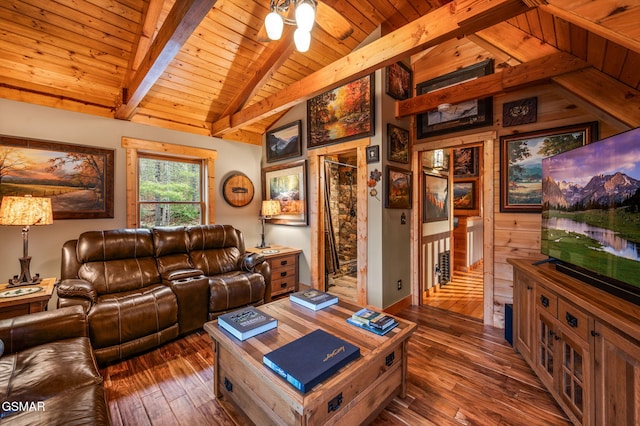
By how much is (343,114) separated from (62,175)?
11.1 ft

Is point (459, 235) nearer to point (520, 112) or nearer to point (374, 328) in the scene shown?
point (520, 112)

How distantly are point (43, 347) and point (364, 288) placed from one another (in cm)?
277

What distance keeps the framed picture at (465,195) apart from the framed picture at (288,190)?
147 inches

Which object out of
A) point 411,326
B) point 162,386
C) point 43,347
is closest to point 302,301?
point 411,326

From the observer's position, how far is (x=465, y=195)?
562 centimetres

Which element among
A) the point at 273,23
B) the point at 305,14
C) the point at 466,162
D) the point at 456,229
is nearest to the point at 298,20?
the point at 305,14

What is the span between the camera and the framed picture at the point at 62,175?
104 inches

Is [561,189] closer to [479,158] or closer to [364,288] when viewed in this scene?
[364,288]

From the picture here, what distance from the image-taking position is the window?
3.62 m

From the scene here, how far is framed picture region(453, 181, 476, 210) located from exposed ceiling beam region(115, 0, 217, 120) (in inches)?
219

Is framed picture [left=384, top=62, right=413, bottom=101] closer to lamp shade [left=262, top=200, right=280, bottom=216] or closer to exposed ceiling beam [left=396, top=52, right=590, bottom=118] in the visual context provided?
exposed ceiling beam [left=396, top=52, right=590, bottom=118]

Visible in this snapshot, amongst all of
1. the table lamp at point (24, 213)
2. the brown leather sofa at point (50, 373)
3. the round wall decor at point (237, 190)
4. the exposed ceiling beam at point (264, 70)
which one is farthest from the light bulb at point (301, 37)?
the round wall decor at point (237, 190)

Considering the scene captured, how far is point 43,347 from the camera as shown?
5.00 ft

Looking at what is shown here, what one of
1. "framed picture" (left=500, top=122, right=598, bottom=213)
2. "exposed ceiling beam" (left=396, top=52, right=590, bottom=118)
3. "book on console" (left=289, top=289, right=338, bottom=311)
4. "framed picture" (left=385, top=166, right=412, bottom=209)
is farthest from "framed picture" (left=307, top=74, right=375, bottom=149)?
"book on console" (left=289, top=289, right=338, bottom=311)
